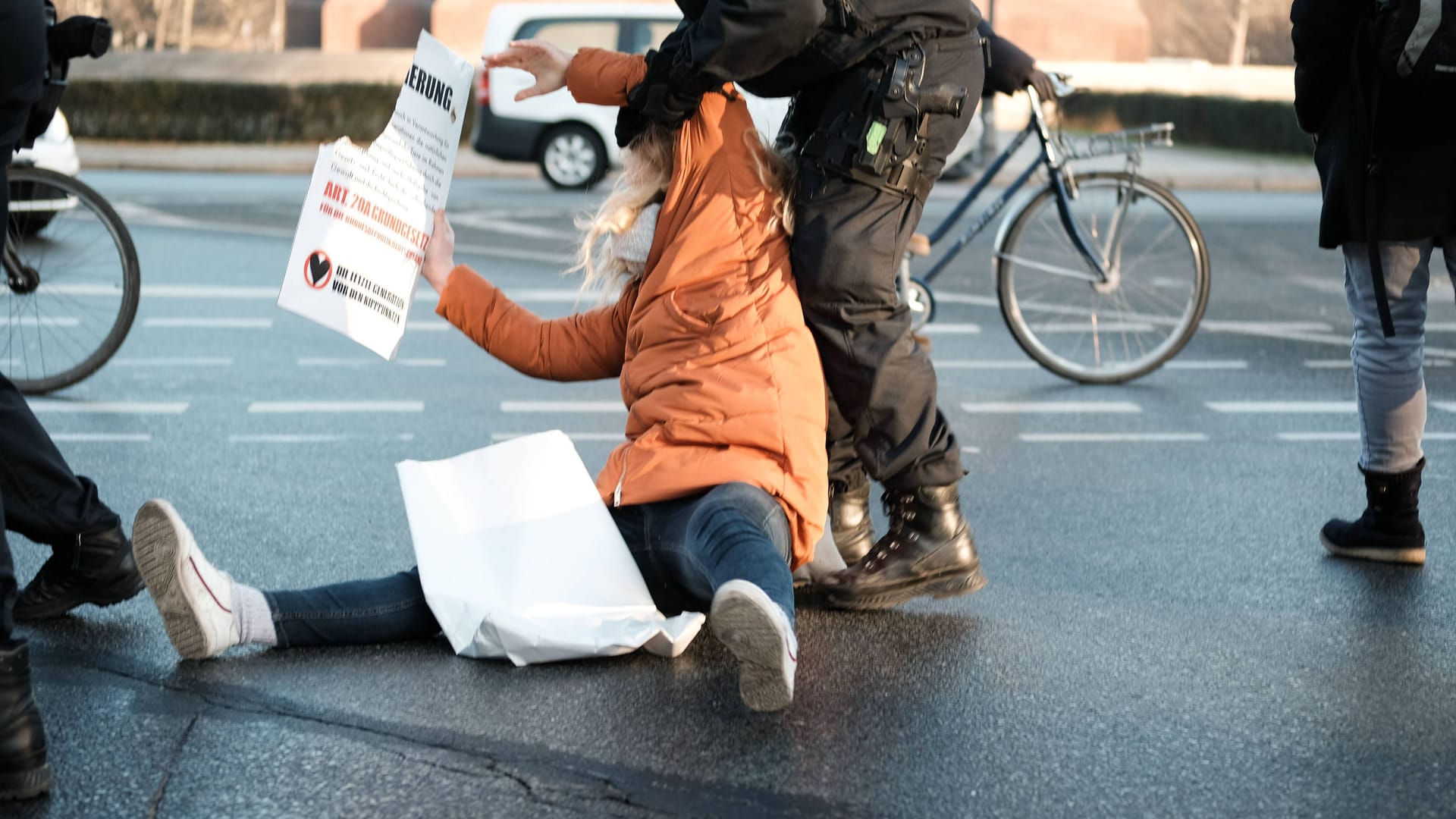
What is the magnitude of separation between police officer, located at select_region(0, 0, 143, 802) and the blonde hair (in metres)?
1.15

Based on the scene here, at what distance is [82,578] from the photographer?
4.00 meters

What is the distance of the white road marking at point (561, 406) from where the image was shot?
6789 millimetres

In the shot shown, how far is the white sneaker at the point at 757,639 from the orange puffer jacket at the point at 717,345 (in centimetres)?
57

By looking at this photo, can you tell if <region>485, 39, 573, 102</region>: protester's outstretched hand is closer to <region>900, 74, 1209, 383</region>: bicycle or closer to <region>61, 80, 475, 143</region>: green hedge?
<region>900, 74, 1209, 383</region>: bicycle

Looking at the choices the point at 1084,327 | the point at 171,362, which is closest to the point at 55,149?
the point at 171,362

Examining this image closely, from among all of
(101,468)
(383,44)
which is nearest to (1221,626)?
(101,468)

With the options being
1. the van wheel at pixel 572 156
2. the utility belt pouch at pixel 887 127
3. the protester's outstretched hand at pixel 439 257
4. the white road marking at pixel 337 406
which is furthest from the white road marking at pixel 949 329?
the van wheel at pixel 572 156

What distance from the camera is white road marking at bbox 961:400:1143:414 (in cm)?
679

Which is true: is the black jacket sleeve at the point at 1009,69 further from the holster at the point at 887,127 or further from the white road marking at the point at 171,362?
the white road marking at the point at 171,362

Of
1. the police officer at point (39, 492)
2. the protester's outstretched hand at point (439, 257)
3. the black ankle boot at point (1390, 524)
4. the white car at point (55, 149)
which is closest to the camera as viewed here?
the police officer at point (39, 492)

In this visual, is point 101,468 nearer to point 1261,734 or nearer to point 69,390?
point 69,390

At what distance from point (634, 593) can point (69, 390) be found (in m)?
3.96

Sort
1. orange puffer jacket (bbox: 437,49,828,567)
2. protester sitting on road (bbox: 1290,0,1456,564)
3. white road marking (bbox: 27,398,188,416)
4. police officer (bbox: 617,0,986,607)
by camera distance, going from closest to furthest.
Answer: orange puffer jacket (bbox: 437,49,828,567)
police officer (bbox: 617,0,986,607)
protester sitting on road (bbox: 1290,0,1456,564)
white road marking (bbox: 27,398,188,416)

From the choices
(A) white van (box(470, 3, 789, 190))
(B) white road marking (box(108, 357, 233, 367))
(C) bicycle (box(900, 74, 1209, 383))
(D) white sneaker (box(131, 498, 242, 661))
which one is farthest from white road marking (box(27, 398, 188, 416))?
(A) white van (box(470, 3, 789, 190))
